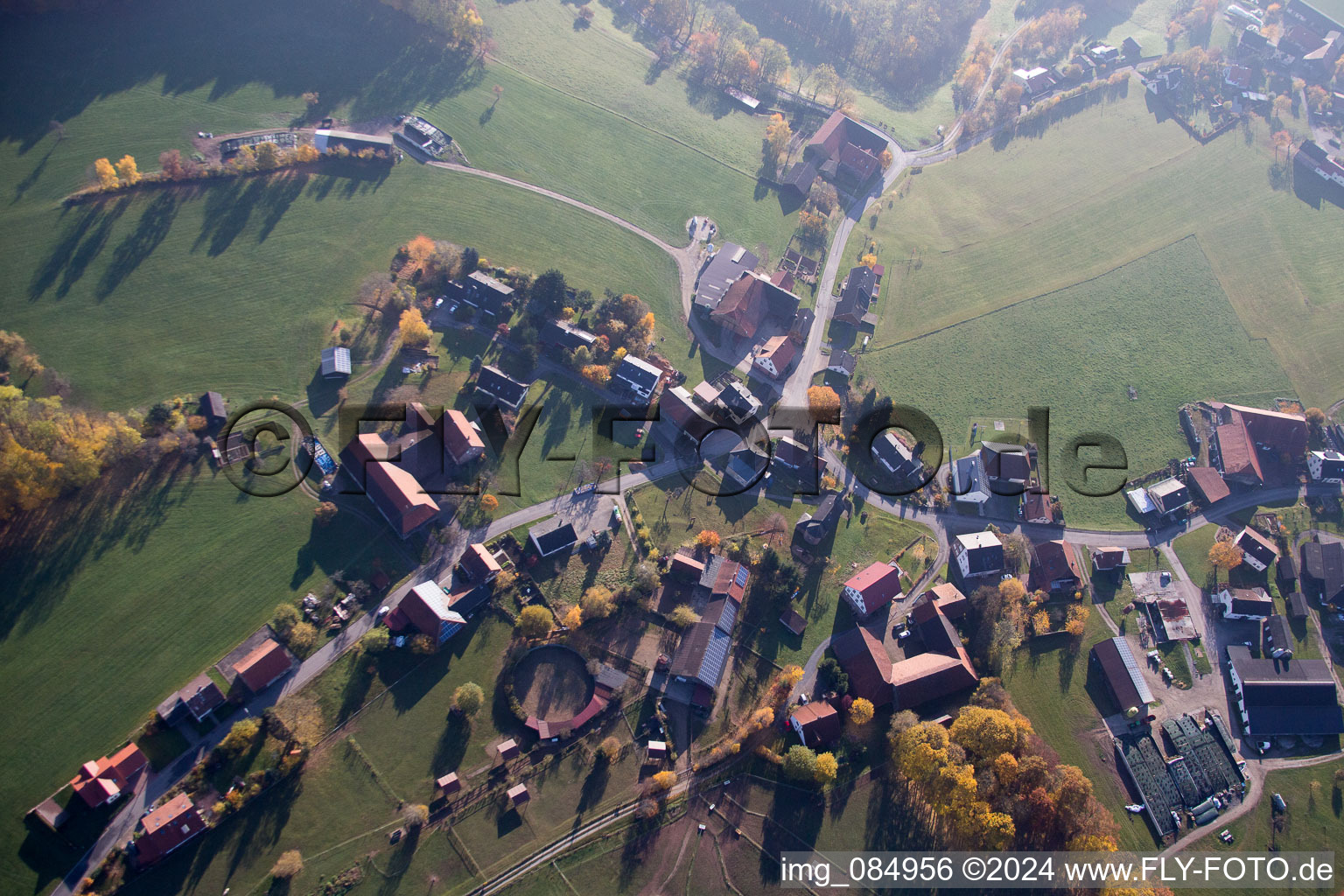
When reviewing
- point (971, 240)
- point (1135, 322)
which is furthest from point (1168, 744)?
point (971, 240)

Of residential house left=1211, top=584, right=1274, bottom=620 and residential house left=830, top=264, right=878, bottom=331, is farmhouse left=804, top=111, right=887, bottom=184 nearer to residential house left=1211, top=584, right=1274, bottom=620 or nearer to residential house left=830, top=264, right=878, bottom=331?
residential house left=830, top=264, right=878, bottom=331

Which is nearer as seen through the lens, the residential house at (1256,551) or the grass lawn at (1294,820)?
the grass lawn at (1294,820)

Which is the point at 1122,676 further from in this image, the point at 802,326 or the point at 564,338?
the point at 564,338

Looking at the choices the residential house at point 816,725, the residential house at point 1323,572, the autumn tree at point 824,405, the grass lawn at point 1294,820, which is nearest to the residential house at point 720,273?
the autumn tree at point 824,405

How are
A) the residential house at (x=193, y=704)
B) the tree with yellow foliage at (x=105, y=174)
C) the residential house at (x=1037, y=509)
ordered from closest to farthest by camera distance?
the residential house at (x=193, y=704) → the residential house at (x=1037, y=509) → the tree with yellow foliage at (x=105, y=174)

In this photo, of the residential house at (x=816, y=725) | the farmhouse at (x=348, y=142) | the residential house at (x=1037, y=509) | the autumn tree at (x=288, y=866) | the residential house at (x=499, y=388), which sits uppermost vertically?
the farmhouse at (x=348, y=142)

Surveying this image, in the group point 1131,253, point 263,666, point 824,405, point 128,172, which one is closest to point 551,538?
point 263,666

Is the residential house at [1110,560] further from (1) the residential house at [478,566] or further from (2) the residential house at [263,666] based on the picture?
(2) the residential house at [263,666]
